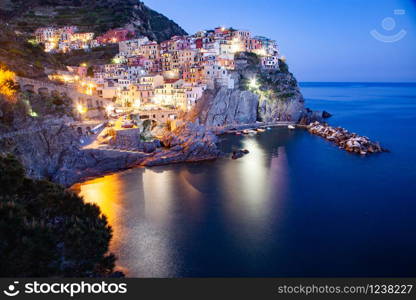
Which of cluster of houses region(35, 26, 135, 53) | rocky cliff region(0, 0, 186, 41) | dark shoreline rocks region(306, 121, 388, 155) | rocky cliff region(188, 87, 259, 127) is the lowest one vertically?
dark shoreline rocks region(306, 121, 388, 155)

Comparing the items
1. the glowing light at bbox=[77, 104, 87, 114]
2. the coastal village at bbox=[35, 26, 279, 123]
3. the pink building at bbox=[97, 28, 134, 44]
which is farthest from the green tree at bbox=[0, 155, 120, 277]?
the pink building at bbox=[97, 28, 134, 44]

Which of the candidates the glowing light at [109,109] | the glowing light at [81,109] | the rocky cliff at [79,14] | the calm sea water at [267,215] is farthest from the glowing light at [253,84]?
the rocky cliff at [79,14]

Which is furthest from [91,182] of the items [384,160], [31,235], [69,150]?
[384,160]

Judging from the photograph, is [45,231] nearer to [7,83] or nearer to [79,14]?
[7,83]

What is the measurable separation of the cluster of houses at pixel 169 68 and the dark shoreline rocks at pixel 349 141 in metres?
14.0

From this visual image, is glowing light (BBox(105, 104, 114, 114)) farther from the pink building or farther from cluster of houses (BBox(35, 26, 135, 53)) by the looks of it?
the pink building

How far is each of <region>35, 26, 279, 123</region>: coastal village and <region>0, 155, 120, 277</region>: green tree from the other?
23.7m

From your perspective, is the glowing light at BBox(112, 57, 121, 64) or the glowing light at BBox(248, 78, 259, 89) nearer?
the glowing light at BBox(248, 78, 259, 89)

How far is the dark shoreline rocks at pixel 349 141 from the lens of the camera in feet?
99.3

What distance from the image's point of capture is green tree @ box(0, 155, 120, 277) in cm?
653

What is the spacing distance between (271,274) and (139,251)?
571 cm

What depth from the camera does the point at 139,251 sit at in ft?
45.1

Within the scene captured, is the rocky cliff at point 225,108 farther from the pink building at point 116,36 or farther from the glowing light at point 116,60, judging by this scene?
the pink building at point 116,36

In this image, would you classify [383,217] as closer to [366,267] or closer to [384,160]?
[366,267]
